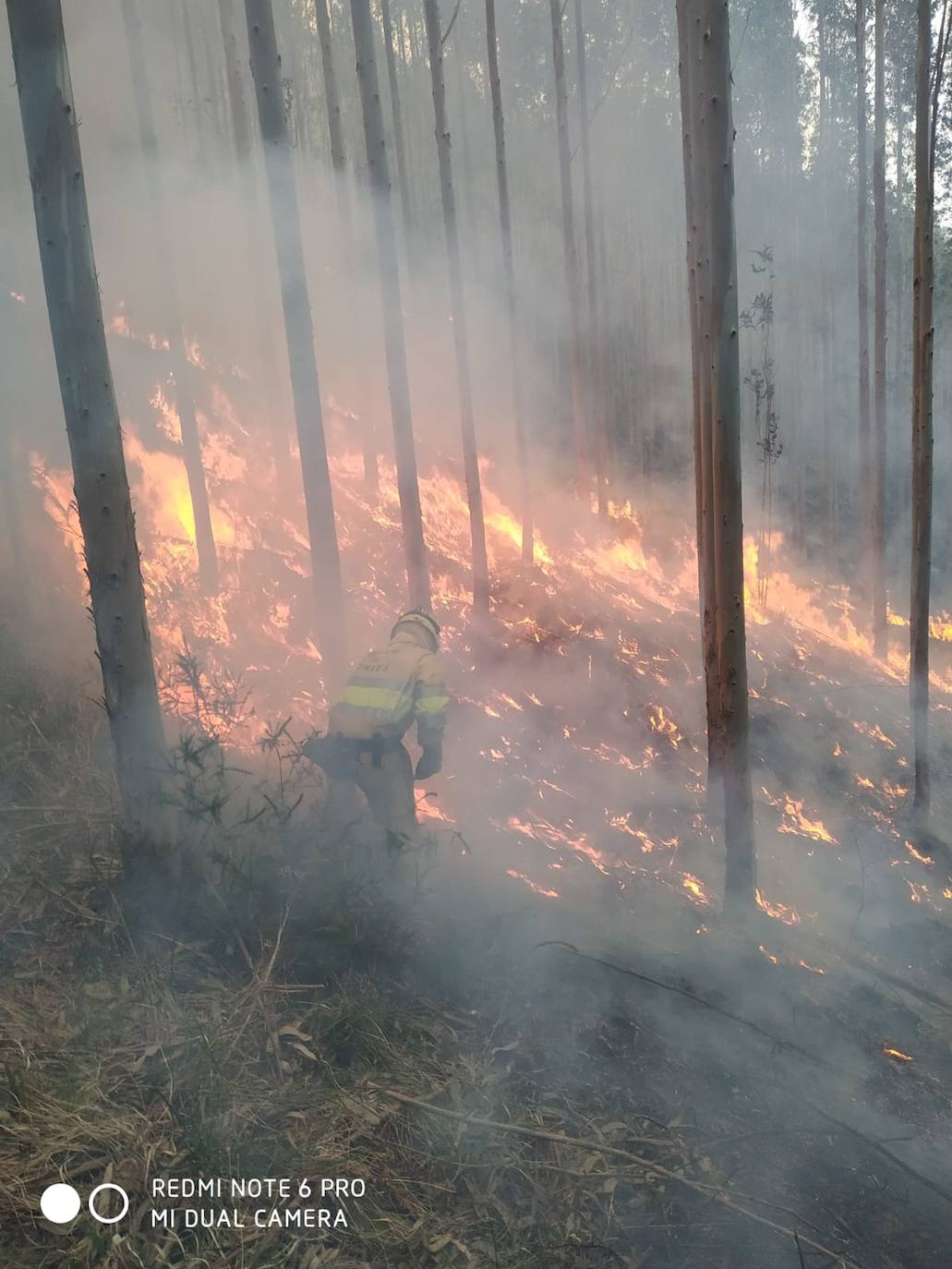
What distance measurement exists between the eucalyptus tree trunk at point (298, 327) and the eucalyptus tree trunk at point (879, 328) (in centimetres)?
1138

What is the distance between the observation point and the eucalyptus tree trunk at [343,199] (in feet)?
38.4

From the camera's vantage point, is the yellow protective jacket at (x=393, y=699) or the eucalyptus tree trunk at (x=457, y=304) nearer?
the yellow protective jacket at (x=393, y=699)

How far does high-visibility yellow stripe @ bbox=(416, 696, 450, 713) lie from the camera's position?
5.34 meters

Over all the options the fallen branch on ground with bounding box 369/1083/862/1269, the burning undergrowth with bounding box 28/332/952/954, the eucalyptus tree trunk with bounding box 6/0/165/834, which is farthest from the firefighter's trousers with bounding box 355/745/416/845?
the fallen branch on ground with bounding box 369/1083/862/1269

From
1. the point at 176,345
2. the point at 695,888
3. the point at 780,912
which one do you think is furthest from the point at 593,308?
the point at 780,912

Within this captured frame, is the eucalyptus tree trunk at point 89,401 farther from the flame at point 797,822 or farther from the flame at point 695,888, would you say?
the flame at point 797,822

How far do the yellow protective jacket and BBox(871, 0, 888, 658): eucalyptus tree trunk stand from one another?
12.6 metres

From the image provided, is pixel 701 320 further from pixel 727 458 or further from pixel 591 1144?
pixel 591 1144

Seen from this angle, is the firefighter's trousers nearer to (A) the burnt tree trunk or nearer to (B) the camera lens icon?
(B) the camera lens icon

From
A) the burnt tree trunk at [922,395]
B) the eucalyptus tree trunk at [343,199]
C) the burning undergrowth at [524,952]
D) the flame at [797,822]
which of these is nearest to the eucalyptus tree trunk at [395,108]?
the eucalyptus tree trunk at [343,199]

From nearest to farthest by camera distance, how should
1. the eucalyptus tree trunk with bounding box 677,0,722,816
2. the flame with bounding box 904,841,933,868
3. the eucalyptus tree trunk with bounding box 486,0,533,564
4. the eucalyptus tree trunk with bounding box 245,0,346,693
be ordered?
the eucalyptus tree trunk with bounding box 677,0,722,816
the eucalyptus tree trunk with bounding box 245,0,346,693
the flame with bounding box 904,841,933,868
the eucalyptus tree trunk with bounding box 486,0,533,564

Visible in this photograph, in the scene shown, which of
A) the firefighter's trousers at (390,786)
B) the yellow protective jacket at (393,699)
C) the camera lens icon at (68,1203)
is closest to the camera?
the camera lens icon at (68,1203)

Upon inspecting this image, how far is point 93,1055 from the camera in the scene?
3529 millimetres

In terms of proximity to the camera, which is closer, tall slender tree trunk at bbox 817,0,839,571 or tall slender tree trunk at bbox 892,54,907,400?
tall slender tree trunk at bbox 817,0,839,571
